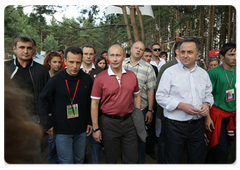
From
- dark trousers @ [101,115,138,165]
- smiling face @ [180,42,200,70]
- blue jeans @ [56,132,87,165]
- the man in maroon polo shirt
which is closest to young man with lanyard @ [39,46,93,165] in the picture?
blue jeans @ [56,132,87,165]

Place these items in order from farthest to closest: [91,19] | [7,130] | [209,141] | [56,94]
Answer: [91,19] → [209,141] → [56,94] → [7,130]

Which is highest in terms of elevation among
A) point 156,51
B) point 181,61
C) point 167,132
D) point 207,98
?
point 156,51

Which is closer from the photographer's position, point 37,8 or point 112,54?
point 112,54

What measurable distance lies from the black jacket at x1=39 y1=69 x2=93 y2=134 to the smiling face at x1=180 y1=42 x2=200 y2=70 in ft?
4.21

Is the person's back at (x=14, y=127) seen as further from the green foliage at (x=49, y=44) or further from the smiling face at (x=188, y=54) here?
the green foliage at (x=49, y=44)

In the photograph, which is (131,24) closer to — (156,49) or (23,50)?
(156,49)

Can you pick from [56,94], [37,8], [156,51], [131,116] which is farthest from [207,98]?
[37,8]

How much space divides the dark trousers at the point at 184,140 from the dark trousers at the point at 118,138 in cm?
45

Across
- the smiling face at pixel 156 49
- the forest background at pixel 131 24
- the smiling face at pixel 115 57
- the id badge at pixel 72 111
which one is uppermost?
the forest background at pixel 131 24

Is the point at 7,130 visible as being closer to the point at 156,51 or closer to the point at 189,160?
the point at 189,160

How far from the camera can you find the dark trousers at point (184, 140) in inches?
77.5

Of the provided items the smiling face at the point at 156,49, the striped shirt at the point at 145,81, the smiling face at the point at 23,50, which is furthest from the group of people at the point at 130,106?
the smiling face at the point at 156,49

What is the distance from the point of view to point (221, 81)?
220 centimetres

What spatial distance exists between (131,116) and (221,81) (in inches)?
51.2
